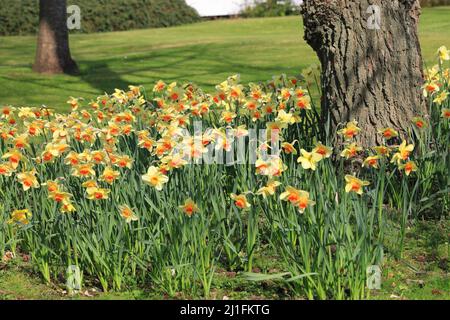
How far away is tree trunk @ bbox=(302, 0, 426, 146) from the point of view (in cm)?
524

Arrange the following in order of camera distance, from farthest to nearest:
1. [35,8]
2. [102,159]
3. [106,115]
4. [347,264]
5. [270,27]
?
[35,8] → [270,27] → [106,115] → [102,159] → [347,264]

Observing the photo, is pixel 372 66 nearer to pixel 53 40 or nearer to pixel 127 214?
pixel 127 214

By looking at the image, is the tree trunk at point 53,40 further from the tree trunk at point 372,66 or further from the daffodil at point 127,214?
the daffodil at point 127,214

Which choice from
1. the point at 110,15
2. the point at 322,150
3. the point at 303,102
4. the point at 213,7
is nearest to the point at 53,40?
the point at 303,102

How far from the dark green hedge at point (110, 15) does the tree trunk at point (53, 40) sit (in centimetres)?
1344

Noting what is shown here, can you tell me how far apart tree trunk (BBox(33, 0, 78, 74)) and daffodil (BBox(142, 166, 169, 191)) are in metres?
9.51

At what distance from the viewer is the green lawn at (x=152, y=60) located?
12523 millimetres

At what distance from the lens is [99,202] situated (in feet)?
14.0

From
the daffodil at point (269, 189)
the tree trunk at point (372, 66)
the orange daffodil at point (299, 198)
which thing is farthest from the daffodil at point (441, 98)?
the orange daffodil at point (299, 198)

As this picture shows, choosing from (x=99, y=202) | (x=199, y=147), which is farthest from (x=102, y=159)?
(x=199, y=147)

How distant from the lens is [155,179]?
4.01 metres

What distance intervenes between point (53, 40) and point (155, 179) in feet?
31.9

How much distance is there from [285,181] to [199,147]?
499mm

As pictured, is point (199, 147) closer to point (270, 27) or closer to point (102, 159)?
point (102, 159)
